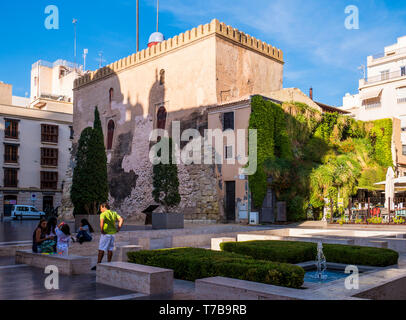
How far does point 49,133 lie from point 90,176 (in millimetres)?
30705

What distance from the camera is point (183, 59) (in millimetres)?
26625

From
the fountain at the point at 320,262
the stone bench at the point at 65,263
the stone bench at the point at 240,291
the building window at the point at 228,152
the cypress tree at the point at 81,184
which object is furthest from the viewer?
the building window at the point at 228,152

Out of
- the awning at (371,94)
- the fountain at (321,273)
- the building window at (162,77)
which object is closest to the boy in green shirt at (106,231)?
the fountain at (321,273)

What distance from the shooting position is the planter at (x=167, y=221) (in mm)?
17031

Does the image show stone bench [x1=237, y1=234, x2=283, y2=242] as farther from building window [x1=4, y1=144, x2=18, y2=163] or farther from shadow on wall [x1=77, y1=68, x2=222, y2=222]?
building window [x1=4, y1=144, x2=18, y2=163]

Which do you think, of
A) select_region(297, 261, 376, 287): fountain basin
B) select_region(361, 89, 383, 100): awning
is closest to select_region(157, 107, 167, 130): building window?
select_region(297, 261, 376, 287): fountain basin

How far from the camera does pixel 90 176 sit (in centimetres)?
1532

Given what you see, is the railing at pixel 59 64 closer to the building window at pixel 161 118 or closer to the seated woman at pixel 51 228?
the building window at pixel 161 118

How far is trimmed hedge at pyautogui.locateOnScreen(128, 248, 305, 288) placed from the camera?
6285 millimetres

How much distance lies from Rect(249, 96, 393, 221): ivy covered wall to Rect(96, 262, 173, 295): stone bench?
15.8m
